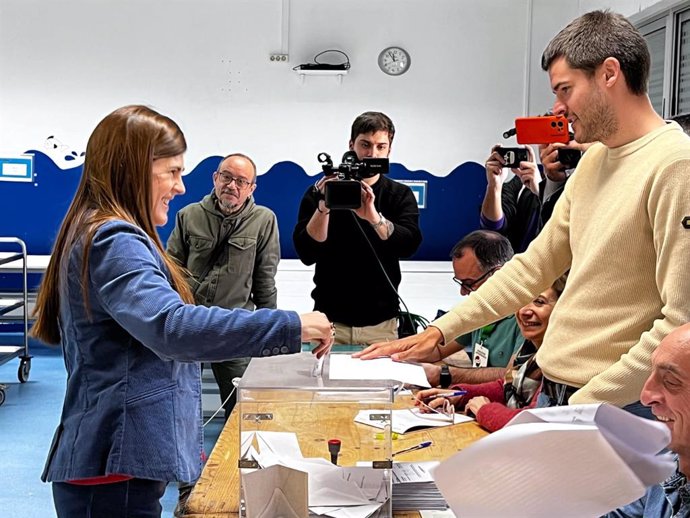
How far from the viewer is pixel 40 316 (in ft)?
5.73

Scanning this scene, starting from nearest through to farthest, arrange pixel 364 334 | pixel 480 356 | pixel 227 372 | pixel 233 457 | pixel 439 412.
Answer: pixel 233 457 → pixel 439 412 → pixel 480 356 → pixel 364 334 → pixel 227 372

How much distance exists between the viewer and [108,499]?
5.48ft

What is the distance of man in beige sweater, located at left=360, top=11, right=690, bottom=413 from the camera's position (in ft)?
5.30

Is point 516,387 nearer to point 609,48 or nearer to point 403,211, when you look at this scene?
point 609,48

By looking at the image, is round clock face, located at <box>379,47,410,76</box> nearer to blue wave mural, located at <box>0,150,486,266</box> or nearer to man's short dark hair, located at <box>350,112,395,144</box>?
blue wave mural, located at <box>0,150,486,266</box>

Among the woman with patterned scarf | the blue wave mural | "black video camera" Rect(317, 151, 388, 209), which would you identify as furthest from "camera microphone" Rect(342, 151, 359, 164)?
the blue wave mural

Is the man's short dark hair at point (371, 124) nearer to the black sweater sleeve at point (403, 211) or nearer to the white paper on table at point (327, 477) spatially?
the black sweater sleeve at point (403, 211)

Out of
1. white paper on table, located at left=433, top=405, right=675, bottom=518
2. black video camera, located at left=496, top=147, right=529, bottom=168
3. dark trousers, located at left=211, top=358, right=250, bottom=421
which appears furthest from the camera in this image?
dark trousers, located at left=211, top=358, right=250, bottom=421

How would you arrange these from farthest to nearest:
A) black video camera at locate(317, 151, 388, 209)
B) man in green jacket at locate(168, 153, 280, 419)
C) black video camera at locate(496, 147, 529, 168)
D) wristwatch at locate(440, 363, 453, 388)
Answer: man in green jacket at locate(168, 153, 280, 419)
black video camera at locate(496, 147, 529, 168)
black video camera at locate(317, 151, 388, 209)
wristwatch at locate(440, 363, 453, 388)

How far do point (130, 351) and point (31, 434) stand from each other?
3.30 meters

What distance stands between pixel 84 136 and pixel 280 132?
64.3 inches

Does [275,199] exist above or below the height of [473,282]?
above

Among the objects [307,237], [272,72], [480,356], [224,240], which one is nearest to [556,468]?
[480,356]

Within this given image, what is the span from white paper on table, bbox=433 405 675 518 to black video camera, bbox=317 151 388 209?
251 cm
